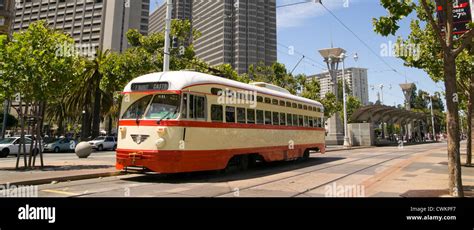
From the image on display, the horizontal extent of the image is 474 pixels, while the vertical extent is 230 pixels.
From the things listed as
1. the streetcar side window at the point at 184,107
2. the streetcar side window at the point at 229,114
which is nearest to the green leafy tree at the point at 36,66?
the streetcar side window at the point at 184,107

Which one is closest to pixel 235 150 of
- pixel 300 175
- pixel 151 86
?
pixel 300 175

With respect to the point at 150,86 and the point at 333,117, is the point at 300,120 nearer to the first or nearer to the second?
the point at 150,86

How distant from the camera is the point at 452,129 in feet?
Answer: 28.4

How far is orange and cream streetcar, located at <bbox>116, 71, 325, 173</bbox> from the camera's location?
10.4 metres

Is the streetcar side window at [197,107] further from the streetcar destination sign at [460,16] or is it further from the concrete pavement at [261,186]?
the streetcar destination sign at [460,16]

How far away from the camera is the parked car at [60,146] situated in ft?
108

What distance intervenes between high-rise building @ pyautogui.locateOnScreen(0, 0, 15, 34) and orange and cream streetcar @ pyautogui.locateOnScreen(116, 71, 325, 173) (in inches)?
1607

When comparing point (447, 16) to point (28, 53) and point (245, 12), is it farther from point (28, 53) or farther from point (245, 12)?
point (245, 12)

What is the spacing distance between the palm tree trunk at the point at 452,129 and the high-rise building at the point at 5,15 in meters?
48.5

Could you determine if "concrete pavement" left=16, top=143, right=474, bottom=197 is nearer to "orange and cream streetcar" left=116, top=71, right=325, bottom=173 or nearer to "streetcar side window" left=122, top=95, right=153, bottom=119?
"orange and cream streetcar" left=116, top=71, right=325, bottom=173

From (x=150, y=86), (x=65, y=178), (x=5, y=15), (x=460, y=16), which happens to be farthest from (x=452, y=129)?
(x=5, y=15)

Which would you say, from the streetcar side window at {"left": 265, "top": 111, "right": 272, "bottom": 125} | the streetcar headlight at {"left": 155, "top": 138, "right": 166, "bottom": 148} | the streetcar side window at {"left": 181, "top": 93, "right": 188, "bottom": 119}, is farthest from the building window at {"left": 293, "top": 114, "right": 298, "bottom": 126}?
the streetcar headlight at {"left": 155, "top": 138, "right": 166, "bottom": 148}
